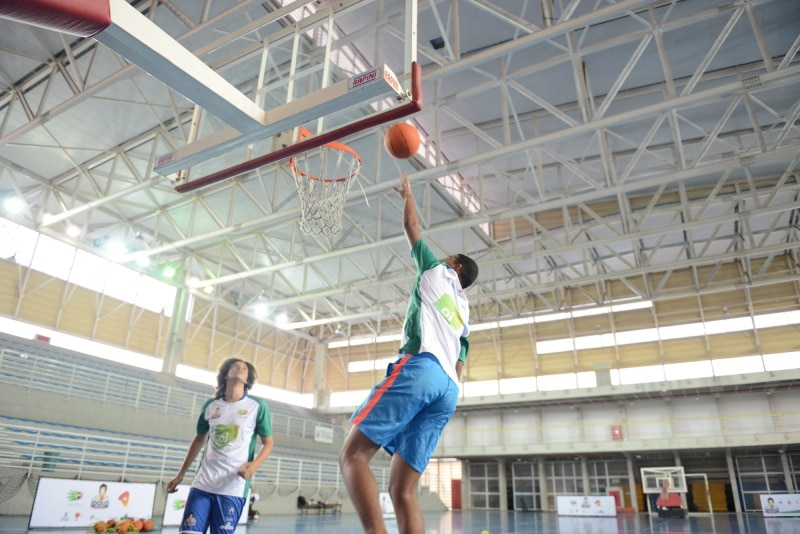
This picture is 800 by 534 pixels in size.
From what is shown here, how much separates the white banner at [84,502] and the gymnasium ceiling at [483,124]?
24.4 feet

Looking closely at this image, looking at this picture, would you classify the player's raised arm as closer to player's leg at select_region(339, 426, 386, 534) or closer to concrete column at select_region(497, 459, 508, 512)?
player's leg at select_region(339, 426, 386, 534)

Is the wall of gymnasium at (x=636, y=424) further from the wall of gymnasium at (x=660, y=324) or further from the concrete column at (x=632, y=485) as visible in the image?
the wall of gymnasium at (x=660, y=324)

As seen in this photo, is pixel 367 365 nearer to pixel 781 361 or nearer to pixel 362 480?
pixel 781 361

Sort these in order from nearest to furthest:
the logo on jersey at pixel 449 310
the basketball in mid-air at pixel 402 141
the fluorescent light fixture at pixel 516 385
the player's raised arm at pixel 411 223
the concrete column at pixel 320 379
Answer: the logo on jersey at pixel 449 310 → the player's raised arm at pixel 411 223 → the basketball in mid-air at pixel 402 141 → the fluorescent light fixture at pixel 516 385 → the concrete column at pixel 320 379

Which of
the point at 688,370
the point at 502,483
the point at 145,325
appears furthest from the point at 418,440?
the point at 502,483

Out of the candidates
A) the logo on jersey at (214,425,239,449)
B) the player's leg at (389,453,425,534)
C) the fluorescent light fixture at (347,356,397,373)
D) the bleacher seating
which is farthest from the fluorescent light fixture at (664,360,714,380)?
the player's leg at (389,453,425,534)

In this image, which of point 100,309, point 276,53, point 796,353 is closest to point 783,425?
point 796,353

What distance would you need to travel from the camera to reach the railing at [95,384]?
14.4m

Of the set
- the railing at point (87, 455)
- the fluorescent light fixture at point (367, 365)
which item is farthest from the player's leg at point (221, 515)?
the fluorescent light fixture at point (367, 365)

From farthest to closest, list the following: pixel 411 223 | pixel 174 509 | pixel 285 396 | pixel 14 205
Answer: pixel 285 396
pixel 14 205
pixel 174 509
pixel 411 223

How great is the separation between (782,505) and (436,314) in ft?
79.4

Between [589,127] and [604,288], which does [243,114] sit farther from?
[604,288]

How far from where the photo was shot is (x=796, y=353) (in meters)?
23.2

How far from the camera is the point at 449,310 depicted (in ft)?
9.63
